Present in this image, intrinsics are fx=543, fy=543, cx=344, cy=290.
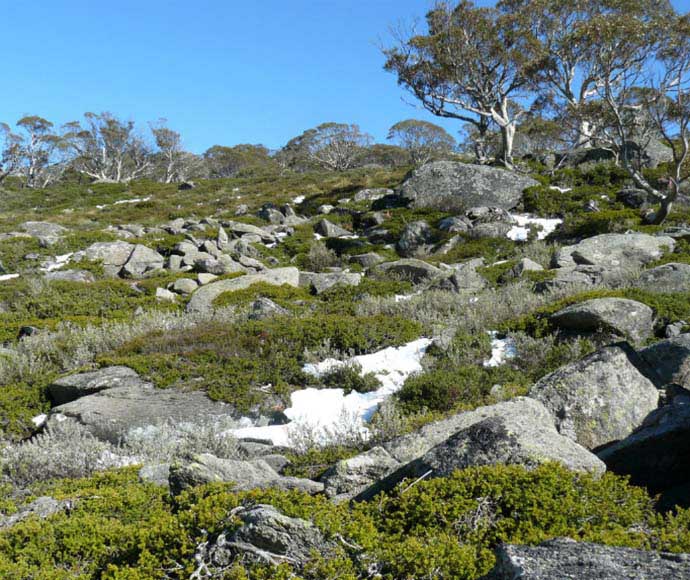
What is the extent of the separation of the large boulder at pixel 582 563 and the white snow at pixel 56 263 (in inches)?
712

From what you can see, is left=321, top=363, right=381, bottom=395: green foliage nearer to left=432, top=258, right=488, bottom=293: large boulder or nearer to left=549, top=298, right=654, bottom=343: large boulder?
left=549, top=298, right=654, bottom=343: large boulder

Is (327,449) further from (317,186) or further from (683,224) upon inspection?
(317,186)

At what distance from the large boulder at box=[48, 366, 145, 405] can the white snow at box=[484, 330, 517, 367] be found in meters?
5.05

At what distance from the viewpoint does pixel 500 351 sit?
27.2 feet

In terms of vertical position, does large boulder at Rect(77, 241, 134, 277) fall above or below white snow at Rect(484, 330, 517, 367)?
above

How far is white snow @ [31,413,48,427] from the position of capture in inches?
276

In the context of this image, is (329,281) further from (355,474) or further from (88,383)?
(355,474)

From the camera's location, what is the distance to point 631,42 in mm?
19125

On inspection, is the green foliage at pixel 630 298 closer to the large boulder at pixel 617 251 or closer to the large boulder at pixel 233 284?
the large boulder at pixel 617 251

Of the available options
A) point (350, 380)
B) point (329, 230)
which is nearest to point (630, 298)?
point (350, 380)

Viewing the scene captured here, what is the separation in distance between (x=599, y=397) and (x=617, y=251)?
10.1 meters

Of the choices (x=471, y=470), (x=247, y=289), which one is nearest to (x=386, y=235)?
(x=247, y=289)

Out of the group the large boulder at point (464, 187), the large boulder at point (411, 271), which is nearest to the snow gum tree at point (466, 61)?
the large boulder at point (464, 187)

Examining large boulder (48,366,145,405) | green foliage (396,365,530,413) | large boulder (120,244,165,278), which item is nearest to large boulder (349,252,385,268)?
large boulder (120,244,165,278)
